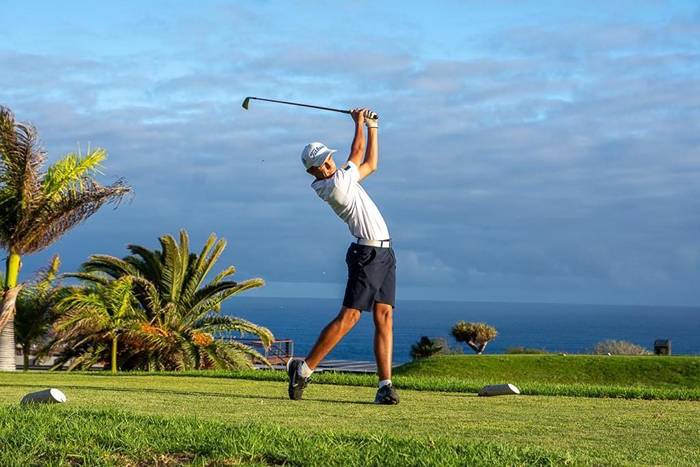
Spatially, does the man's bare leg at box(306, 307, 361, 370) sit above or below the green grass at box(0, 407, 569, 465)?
above

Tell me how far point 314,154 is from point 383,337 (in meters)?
1.70

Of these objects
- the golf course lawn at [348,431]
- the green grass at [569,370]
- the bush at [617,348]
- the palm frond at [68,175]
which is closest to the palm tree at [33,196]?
the palm frond at [68,175]

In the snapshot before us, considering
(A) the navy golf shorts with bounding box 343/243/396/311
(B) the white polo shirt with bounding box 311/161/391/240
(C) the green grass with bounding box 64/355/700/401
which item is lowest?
(C) the green grass with bounding box 64/355/700/401

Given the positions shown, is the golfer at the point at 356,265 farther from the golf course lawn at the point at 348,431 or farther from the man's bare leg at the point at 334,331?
the golf course lawn at the point at 348,431

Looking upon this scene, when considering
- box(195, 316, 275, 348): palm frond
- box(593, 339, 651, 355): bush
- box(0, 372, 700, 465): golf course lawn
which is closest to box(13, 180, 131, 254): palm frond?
box(195, 316, 275, 348): palm frond

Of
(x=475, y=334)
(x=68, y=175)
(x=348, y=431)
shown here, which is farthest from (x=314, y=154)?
(x=475, y=334)

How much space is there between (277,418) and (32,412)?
173cm

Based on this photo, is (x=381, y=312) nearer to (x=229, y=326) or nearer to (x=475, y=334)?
(x=229, y=326)

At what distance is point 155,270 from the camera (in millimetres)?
29906

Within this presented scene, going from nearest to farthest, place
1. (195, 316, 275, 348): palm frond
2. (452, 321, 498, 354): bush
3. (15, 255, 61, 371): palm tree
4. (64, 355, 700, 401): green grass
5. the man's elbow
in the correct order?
1. the man's elbow
2. (64, 355, 700, 401): green grass
3. (15, 255, 61, 371): palm tree
4. (195, 316, 275, 348): palm frond
5. (452, 321, 498, 354): bush

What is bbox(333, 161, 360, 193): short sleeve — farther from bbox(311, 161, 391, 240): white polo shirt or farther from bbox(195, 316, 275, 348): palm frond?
bbox(195, 316, 275, 348): palm frond

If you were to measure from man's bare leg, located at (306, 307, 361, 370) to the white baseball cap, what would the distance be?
1277 mm

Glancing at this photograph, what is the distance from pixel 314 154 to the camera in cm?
832

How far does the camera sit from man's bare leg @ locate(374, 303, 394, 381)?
8336mm
